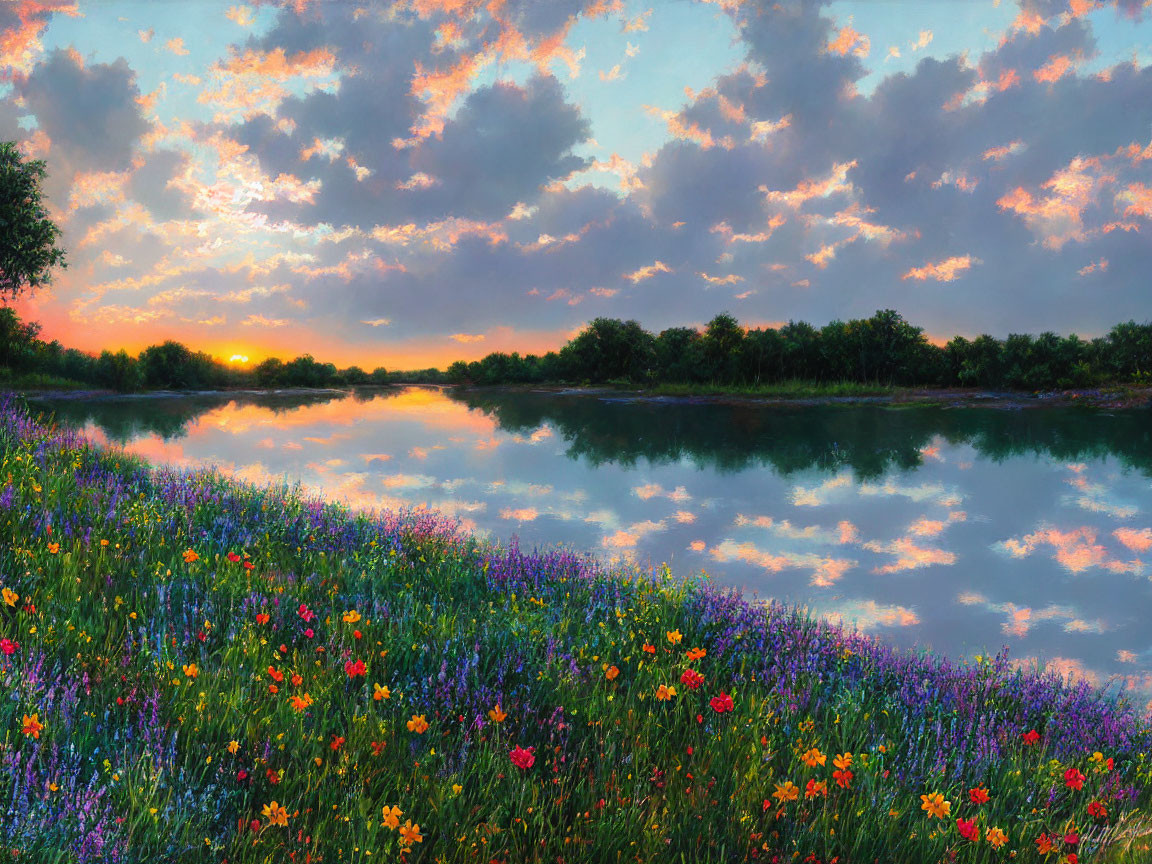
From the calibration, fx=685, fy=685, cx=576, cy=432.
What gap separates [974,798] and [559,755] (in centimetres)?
212

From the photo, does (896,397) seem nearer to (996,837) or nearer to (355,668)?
(996,837)

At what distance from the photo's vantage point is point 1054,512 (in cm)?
1563

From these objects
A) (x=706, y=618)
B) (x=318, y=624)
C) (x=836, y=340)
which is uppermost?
(x=836, y=340)

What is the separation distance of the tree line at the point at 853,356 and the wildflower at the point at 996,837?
60334mm

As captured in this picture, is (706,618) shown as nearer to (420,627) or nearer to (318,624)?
(420,627)

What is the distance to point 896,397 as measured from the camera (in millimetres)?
53500

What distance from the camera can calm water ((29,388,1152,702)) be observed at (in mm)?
9633

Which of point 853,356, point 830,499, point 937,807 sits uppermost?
point 853,356

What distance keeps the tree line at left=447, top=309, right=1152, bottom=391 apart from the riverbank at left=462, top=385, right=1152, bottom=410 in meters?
2.62

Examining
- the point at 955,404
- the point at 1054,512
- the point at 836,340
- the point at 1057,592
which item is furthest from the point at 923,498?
the point at 836,340

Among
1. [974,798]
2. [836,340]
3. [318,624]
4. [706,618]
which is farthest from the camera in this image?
[836,340]

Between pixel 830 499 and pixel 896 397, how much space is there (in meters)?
41.2

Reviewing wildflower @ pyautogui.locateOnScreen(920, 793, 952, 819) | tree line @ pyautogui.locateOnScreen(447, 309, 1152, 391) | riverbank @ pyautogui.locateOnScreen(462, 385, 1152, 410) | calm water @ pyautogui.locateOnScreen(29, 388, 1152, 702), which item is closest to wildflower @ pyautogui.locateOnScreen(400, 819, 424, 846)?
wildflower @ pyautogui.locateOnScreen(920, 793, 952, 819)

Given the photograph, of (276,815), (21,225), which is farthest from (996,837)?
(21,225)
